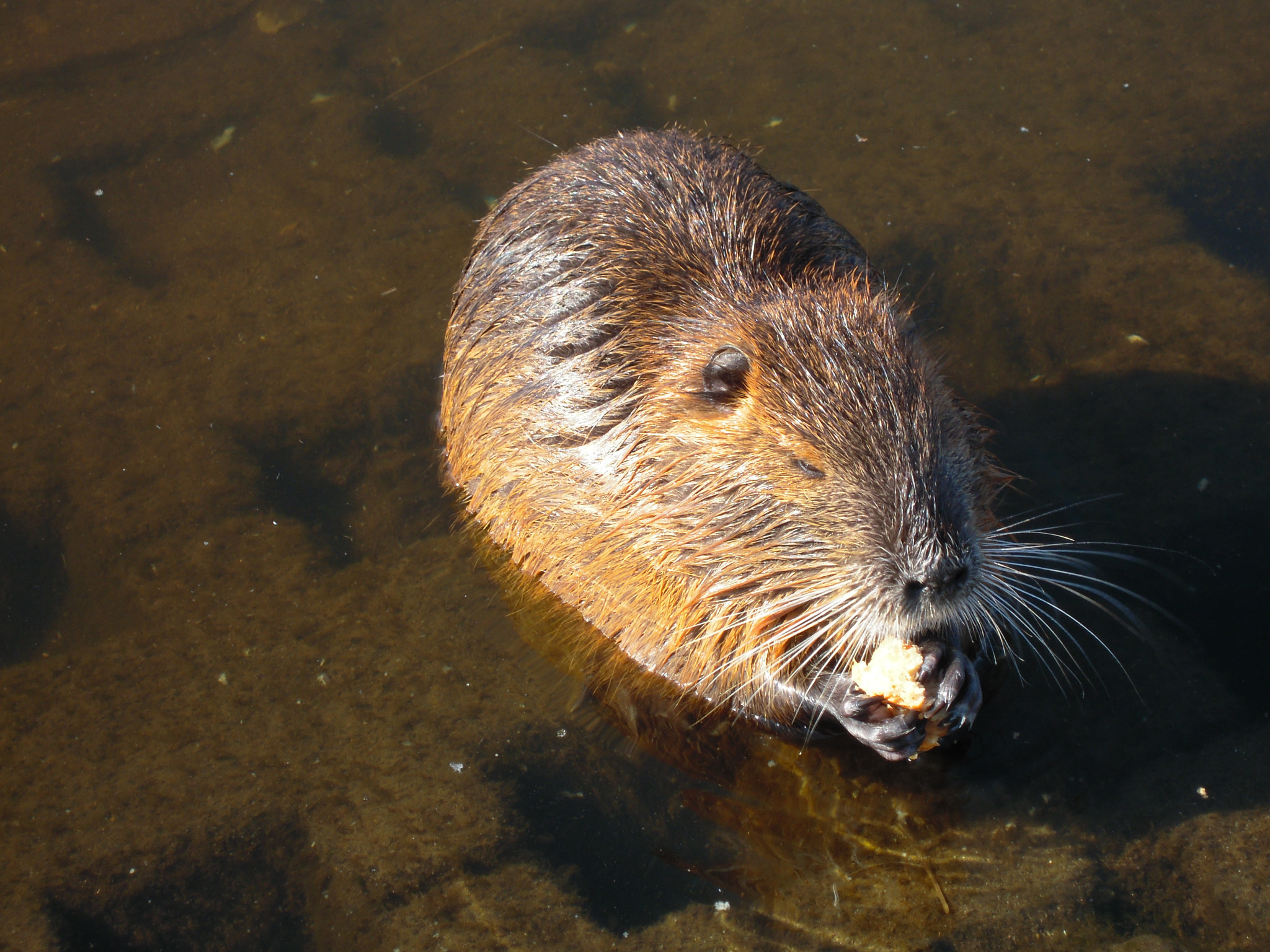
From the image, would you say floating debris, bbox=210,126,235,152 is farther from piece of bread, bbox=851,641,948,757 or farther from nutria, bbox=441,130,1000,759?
piece of bread, bbox=851,641,948,757

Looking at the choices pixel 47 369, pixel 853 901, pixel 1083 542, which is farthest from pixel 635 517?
pixel 47 369

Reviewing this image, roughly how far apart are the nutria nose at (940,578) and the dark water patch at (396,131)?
11.3 feet

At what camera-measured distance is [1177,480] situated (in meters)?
3.23

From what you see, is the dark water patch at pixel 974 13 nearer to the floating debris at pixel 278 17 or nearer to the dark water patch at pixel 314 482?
the floating debris at pixel 278 17

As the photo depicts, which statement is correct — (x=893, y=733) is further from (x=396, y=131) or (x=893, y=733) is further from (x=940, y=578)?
(x=396, y=131)

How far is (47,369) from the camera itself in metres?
3.93

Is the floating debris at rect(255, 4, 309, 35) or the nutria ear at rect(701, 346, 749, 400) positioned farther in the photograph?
the floating debris at rect(255, 4, 309, 35)

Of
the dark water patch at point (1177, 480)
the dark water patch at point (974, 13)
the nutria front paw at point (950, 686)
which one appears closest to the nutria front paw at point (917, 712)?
the nutria front paw at point (950, 686)

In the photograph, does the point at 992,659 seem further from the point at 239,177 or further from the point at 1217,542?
the point at 239,177

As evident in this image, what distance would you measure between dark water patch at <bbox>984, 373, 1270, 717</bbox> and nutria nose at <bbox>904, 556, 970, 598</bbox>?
98 centimetres

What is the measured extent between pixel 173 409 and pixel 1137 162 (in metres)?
4.01

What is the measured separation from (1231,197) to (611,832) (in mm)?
3535

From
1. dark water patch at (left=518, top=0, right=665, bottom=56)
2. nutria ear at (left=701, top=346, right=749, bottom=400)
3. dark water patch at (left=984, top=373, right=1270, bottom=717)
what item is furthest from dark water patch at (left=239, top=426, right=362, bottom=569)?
dark water patch at (left=518, top=0, right=665, bottom=56)

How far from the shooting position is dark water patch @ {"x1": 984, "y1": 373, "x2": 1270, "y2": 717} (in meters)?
2.88
